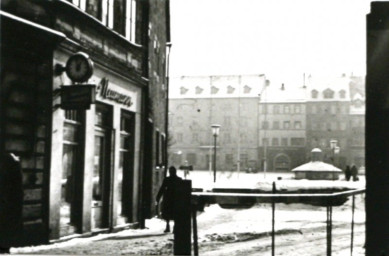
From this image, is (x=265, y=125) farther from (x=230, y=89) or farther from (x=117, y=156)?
(x=117, y=156)

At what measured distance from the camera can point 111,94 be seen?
43.6 ft

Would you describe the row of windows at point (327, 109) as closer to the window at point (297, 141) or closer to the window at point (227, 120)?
the window at point (297, 141)

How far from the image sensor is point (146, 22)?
53.2ft

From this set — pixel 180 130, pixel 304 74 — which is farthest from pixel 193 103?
pixel 304 74

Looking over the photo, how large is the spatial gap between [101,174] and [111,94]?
1797 mm

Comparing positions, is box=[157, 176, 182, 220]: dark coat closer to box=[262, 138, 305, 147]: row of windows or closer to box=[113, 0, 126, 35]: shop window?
box=[113, 0, 126, 35]: shop window

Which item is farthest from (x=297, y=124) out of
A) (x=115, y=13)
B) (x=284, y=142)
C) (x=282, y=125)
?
(x=115, y=13)

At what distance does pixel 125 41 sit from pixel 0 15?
6325mm

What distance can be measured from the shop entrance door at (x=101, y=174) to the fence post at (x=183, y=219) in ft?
26.6

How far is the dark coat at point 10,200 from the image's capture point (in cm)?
778

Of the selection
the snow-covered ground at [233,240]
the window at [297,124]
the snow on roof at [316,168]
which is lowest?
the snow-covered ground at [233,240]

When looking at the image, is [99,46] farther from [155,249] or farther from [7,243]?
[7,243]

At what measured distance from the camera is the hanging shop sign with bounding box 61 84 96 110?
981cm

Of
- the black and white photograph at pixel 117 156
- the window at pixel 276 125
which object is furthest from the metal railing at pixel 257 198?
the window at pixel 276 125
